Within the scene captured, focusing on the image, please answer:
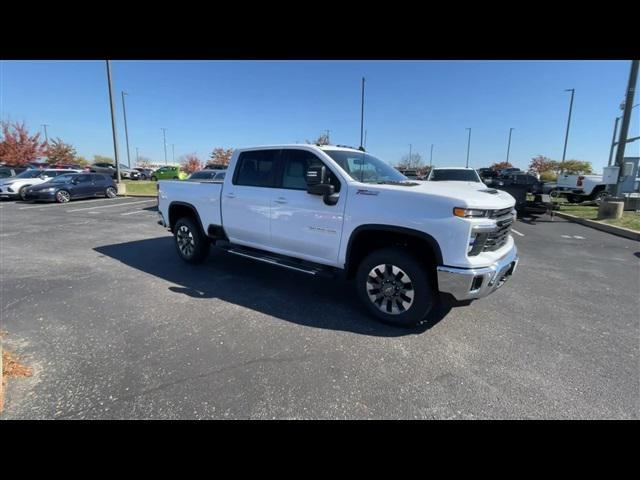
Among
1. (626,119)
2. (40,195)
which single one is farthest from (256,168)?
(40,195)

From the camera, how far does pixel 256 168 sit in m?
4.83

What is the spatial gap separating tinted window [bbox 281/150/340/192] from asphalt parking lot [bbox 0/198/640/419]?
5.05 feet

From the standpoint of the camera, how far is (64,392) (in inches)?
97.3

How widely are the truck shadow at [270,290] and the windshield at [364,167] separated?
4.50ft

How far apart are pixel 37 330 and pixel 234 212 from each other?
2.69m

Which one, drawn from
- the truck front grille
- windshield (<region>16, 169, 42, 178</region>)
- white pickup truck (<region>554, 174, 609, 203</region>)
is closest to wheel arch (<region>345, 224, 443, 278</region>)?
the truck front grille

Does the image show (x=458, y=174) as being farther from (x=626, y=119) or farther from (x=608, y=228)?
(x=626, y=119)

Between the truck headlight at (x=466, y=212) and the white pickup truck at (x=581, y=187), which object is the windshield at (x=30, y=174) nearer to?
the truck headlight at (x=466, y=212)

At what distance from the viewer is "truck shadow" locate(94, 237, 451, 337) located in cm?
372

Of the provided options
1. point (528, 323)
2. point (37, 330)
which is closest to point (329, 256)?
point (528, 323)

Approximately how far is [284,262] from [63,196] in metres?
16.6

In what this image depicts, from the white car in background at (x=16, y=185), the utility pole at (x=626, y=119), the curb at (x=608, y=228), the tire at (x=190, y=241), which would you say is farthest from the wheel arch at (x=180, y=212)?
the utility pole at (x=626, y=119)
